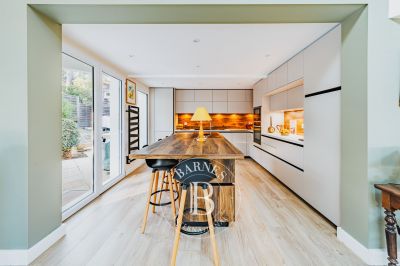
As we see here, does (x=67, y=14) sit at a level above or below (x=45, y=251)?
above

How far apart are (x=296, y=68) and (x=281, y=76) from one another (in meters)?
0.66

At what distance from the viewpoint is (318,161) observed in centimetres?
277

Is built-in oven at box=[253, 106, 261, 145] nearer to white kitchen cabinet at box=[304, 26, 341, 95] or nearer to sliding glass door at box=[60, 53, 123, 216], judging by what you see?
white kitchen cabinet at box=[304, 26, 341, 95]

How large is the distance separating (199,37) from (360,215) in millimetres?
2648

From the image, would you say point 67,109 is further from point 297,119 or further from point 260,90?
point 260,90

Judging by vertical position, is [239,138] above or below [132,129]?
below

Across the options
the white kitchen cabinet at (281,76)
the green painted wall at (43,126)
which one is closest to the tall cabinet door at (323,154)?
the white kitchen cabinet at (281,76)

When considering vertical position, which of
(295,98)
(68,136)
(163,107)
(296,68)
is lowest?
(68,136)

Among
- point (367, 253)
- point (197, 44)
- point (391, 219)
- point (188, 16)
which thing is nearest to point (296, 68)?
point (197, 44)

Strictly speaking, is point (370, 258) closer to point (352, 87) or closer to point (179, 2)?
point (352, 87)

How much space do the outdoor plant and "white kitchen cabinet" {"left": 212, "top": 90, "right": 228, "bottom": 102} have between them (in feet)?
15.8

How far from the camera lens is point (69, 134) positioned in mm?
2930

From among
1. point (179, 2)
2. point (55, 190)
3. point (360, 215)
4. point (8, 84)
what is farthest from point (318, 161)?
point (8, 84)

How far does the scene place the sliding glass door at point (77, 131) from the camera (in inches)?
114
